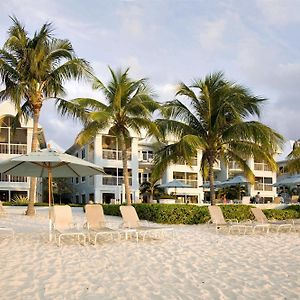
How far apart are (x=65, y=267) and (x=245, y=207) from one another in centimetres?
1198

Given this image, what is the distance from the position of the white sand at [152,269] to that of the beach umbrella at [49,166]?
205 cm

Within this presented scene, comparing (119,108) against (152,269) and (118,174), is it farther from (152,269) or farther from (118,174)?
(118,174)

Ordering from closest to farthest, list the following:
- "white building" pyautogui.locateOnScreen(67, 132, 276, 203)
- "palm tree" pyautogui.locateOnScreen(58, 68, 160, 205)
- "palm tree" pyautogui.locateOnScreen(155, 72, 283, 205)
Answer: "palm tree" pyautogui.locateOnScreen(155, 72, 283, 205) < "palm tree" pyautogui.locateOnScreen(58, 68, 160, 205) < "white building" pyautogui.locateOnScreen(67, 132, 276, 203)

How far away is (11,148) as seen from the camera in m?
32.3

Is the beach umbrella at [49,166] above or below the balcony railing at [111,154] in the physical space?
below

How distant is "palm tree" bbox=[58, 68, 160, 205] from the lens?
61.3ft

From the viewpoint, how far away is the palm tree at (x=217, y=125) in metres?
17.3

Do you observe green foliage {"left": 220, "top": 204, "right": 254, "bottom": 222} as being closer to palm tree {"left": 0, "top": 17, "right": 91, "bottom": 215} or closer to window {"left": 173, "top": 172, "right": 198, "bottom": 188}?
palm tree {"left": 0, "top": 17, "right": 91, "bottom": 215}

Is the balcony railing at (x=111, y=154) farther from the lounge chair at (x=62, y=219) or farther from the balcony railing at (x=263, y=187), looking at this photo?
the lounge chair at (x=62, y=219)

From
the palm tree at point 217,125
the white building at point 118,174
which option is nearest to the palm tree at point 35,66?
the palm tree at point 217,125

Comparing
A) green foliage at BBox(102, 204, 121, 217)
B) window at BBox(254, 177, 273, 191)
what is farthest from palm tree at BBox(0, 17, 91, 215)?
window at BBox(254, 177, 273, 191)

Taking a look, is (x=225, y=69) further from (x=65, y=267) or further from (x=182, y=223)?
(x=65, y=267)

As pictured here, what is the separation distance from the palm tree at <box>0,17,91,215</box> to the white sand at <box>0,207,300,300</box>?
8832 millimetres

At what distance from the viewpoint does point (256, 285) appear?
5.96 m
